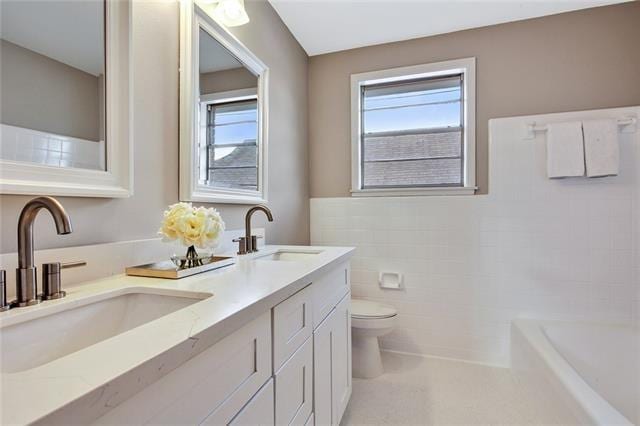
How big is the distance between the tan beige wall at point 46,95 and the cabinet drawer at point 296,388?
0.90 meters

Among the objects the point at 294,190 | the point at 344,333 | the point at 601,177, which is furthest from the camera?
the point at 294,190

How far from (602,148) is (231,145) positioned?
225 cm

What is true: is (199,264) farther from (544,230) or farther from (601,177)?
(601,177)

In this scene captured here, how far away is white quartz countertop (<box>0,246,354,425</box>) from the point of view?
14.4 inches

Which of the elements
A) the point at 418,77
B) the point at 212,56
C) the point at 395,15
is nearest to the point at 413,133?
the point at 418,77

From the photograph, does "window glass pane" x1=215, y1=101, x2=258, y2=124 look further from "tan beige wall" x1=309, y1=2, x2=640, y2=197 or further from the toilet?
the toilet

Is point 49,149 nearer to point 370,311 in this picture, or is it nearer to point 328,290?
point 328,290

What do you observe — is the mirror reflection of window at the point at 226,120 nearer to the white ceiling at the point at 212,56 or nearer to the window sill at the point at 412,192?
the white ceiling at the point at 212,56

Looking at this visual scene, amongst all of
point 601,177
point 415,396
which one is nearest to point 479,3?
point 601,177

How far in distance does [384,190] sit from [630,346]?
179 cm

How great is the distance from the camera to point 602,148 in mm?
1993

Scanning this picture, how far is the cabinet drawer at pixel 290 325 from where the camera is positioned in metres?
0.87

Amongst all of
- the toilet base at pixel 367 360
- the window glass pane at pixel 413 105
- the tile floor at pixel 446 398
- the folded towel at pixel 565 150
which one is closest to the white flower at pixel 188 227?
the tile floor at pixel 446 398

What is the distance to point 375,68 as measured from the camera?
2.61m
